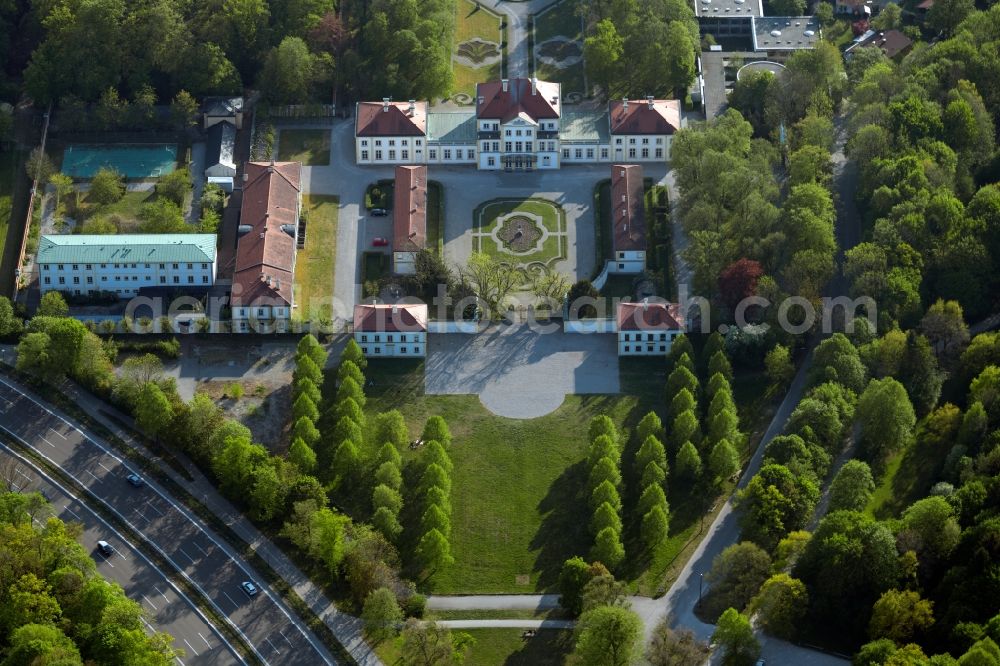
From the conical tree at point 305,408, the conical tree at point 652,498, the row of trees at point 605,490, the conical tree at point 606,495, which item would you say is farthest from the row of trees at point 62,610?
the conical tree at point 652,498

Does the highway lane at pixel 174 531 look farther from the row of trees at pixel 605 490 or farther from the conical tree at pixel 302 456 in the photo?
the row of trees at pixel 605 490

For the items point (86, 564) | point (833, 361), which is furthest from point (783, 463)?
point (86, 564)

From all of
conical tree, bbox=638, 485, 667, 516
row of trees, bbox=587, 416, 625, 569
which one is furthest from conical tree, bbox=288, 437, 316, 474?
conical tree, bbox=638, 485, 667, 516

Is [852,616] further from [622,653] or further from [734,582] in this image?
[622,653]

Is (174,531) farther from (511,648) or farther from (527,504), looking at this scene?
(511,648)

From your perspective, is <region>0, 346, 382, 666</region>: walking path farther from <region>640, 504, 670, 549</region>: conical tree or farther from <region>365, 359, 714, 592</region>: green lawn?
<region>640, 504, 670, 549</region>: conical tree
